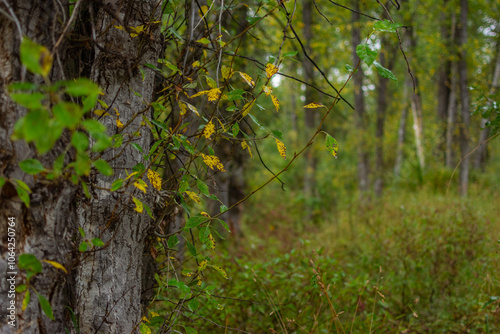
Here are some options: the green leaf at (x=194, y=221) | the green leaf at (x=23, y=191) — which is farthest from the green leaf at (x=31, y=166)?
the green leaf at (x=194, y=221)

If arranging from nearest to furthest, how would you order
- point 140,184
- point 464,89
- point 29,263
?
point 29,263 < point 140,184 < point 464,89

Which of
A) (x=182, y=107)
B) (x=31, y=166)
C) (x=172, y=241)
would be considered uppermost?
(x=182, y=107)

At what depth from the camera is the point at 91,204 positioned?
1217 mm

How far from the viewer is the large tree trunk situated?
0.95 metres

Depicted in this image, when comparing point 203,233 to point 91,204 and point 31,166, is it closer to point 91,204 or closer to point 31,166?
point 91,204

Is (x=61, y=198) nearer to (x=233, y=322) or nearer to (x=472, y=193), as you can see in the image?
(x=233, y=322)

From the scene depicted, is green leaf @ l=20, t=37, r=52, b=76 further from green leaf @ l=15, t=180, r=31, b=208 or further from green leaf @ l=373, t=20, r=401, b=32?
green leaf @ l=373, t=20, r=401, b=32

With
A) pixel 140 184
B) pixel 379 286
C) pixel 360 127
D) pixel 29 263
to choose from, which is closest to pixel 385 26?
pixel 140 184

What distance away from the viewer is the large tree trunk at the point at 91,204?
95cm

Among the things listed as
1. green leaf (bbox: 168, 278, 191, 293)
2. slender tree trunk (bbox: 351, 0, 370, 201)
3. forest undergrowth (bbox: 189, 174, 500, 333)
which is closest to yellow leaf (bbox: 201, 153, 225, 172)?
green leaf (bbox: 168, 278, 191, 293)

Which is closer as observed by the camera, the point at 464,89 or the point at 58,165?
the point at 58,165

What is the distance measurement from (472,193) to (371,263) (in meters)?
5.73

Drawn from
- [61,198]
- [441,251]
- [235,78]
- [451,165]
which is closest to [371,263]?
[441,251]

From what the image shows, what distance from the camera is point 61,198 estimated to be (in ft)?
3.42
